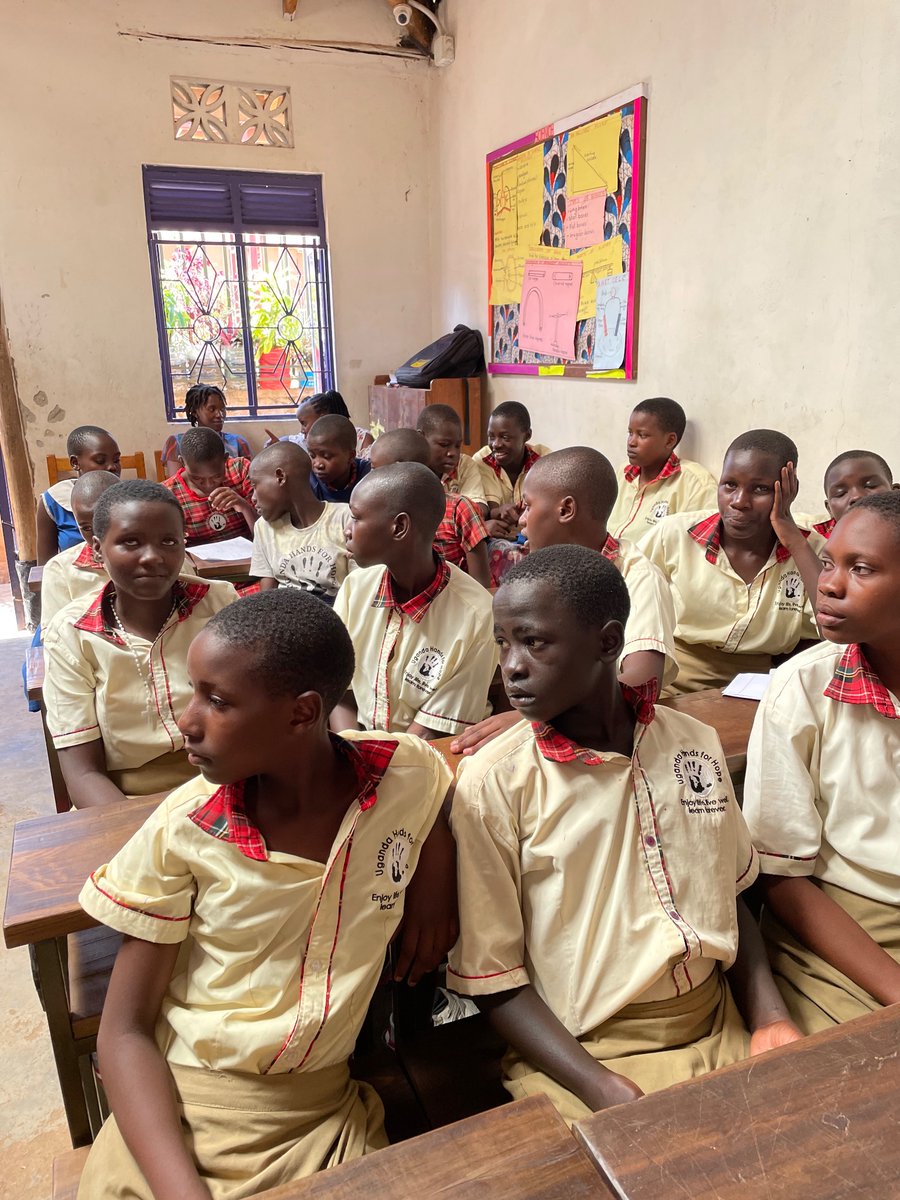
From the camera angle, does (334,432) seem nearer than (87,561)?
No

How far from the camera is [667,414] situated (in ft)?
11.4

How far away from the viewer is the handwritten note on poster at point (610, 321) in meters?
3.91

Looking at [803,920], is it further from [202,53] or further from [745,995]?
[202,53]

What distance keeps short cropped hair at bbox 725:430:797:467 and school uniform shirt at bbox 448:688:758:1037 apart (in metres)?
1.37

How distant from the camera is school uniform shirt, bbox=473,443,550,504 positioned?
410 centimetres

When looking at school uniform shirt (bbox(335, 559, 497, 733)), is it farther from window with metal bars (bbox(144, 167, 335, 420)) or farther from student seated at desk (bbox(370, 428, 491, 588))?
window with metal bars (bbox(144, 167, 335, 420))

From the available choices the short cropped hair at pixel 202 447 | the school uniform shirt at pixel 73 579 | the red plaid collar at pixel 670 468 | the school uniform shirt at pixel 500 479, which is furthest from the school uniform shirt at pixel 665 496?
the school uniform shirt at pixel 73 579

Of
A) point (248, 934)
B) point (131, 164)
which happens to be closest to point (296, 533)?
point (248, 934)

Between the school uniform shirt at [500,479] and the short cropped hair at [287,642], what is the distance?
9.83ft

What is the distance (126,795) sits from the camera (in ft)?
5.55

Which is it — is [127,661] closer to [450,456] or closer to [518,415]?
[450,456]

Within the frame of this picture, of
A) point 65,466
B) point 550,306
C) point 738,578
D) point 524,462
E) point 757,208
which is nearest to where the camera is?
point 738,578

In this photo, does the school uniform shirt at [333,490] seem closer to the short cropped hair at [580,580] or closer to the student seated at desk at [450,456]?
the student seated at desk at [450,456]

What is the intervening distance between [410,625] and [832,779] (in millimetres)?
912
